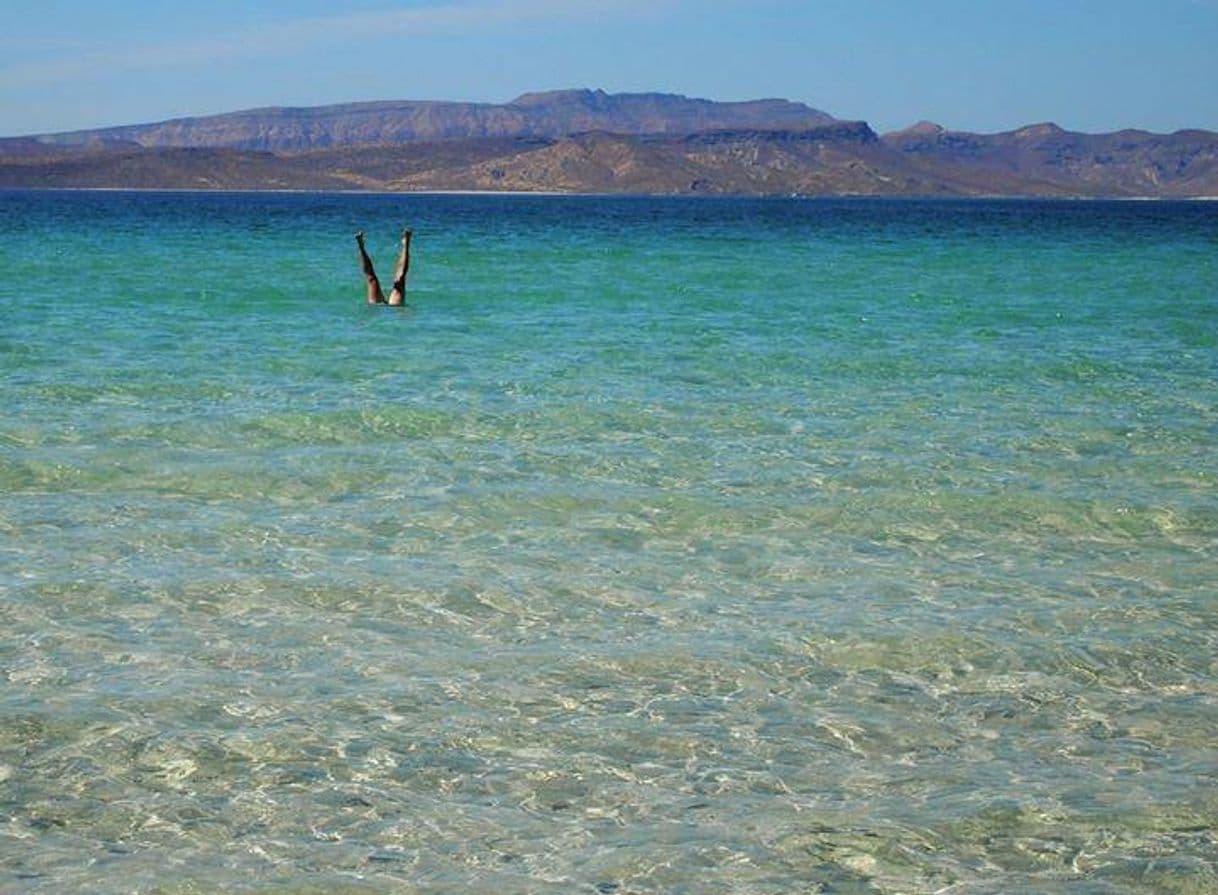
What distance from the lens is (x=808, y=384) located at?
20.3 m

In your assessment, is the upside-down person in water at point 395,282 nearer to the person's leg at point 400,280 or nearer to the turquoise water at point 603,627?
the person's leg at point 400,280

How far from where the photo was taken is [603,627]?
30.9ft

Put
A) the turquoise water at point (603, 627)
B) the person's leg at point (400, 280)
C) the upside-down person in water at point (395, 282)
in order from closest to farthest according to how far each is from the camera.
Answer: the turquoise water at point (603, 627) → the upside-down person in water at point (395, 282) → the person's leg at point (400, 280)

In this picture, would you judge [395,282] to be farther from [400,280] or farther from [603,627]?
[603,627]

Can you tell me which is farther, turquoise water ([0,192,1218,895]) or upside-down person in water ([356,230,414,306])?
upside-down person in water ([356,230,414,306])

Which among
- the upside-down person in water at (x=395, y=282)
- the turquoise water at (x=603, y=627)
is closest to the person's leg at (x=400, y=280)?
the upside-down person in water at (x=395, y=282)

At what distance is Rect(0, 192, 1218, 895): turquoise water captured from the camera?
6.57 meters

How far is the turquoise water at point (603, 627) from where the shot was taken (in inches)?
259

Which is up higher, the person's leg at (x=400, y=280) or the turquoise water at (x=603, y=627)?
the person's leg at (x=400, y=280)

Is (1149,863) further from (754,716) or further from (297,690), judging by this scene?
(297,690)

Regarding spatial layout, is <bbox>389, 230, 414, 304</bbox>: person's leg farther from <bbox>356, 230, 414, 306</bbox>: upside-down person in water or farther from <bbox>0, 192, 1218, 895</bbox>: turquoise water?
<bbox>0, 192, 1218, 895</bbox>: turquoise water

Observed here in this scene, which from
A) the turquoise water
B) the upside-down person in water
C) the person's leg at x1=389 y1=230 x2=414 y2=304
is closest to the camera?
the turquoise water

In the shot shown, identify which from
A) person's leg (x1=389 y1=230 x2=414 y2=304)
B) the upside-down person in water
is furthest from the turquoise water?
person's leg (x1=389 y1=230 x2=414 y2=304)

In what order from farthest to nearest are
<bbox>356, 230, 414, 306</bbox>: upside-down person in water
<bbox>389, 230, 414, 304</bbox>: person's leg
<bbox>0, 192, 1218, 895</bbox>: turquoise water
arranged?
<bbox>389, 230, 414, 304</bbox>: person's leg → <bbox>356, 230, 414, 306</bbox>: upside-down person in water → <bbox>0, 192, 1218, 895</bbox>: turquoise water
